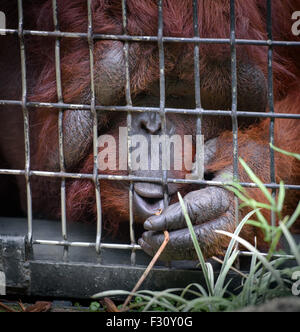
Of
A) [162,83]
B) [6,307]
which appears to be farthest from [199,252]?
[6,307]

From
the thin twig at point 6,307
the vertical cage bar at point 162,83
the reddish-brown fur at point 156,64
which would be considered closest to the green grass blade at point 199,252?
the vertical cage bar at point 162,83

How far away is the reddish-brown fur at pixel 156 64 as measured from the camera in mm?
1186

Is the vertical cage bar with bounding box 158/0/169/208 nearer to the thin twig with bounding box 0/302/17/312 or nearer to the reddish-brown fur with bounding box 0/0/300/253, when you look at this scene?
the reddish-brown fur with bounding box 0/0/300/253

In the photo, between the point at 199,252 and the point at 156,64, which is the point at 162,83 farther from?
the point at 199,252

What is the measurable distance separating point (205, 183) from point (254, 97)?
313 millimetres

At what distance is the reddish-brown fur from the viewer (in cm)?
119

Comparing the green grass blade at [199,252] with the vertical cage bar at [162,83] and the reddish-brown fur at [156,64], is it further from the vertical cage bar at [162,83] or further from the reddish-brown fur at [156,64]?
the reddish-brown fur at [156,64]

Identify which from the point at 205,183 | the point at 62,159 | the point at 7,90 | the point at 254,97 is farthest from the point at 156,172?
the point at 7,90

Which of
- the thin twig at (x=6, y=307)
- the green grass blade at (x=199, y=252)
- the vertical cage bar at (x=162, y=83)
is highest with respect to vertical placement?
the vertical cage bar at (x=162, y=83)

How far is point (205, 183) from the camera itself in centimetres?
115

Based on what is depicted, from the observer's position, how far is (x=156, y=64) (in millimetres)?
1224

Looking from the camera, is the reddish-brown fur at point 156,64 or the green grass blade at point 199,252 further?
the reddish-brown fur at point 156,64
